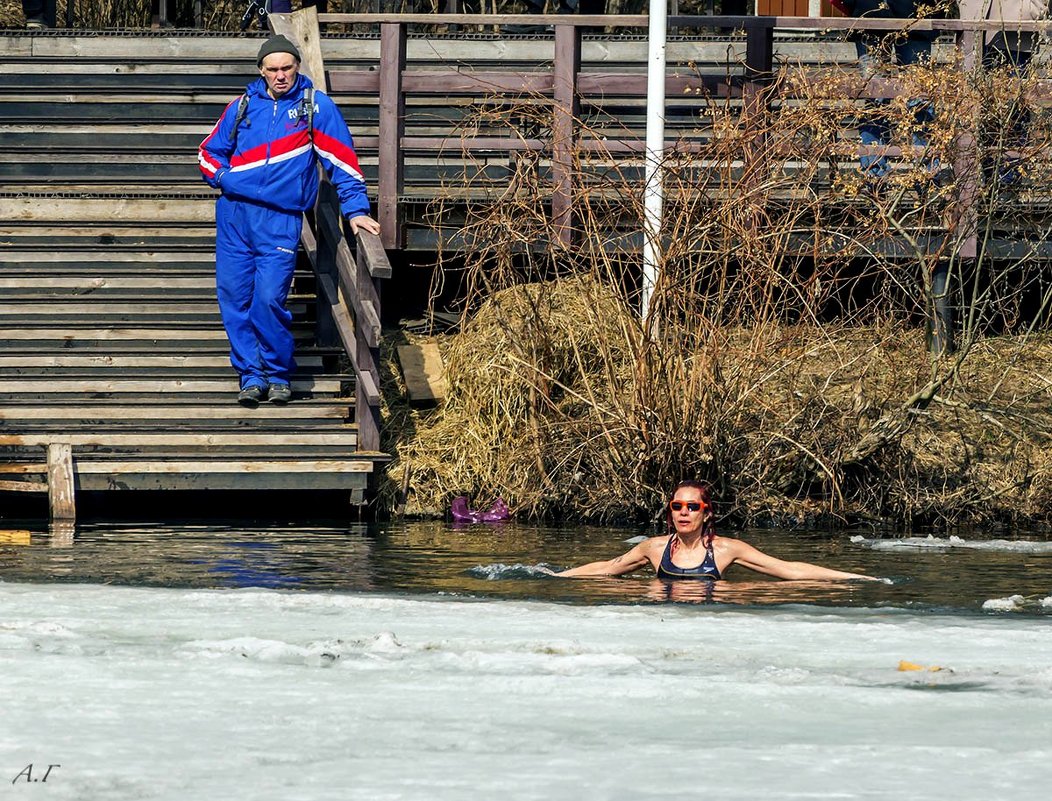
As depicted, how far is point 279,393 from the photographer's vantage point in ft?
42.2

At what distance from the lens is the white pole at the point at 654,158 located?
12.2m

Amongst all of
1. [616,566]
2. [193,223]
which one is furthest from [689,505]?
[193,223]

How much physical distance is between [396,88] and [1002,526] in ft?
17.3

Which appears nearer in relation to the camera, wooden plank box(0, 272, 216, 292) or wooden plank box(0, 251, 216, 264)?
wooden plank box(0, 272, 216, 292)

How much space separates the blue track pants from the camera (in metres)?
12.9

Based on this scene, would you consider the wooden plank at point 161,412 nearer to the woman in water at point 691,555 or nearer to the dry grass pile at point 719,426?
the dry grass pile at point 719,426

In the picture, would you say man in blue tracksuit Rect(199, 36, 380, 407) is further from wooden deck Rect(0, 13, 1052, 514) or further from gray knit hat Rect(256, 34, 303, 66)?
wooden deck Rect(0, 13, 1052, 514)

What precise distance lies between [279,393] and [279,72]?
2080mm

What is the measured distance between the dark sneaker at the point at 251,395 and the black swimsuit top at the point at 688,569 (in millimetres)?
3453

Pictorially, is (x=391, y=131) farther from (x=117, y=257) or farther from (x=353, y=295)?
(x=117, y=257)

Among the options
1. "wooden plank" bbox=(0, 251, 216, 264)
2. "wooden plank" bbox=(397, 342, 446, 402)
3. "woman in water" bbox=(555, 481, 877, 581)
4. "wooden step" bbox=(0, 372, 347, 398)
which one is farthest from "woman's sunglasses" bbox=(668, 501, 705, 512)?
"wooden plank" bbox=(0, 251, 216, 264)

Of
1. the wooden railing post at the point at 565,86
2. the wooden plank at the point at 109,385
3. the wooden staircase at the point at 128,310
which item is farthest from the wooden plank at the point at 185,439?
the wooden railing post at the point at 565,86

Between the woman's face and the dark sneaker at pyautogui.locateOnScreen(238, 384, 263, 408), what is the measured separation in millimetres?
3497

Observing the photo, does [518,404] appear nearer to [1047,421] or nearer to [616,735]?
[1047,421]
